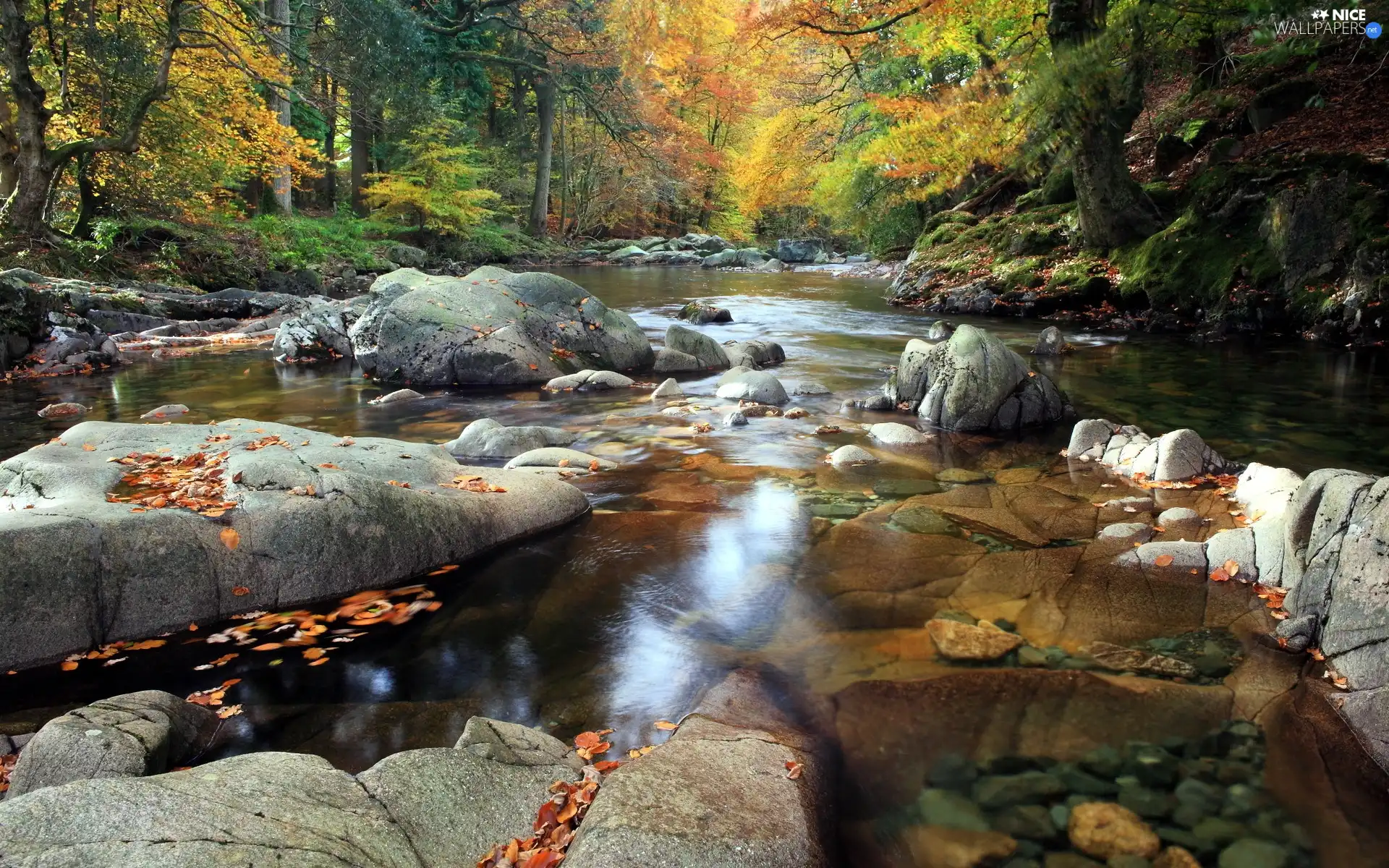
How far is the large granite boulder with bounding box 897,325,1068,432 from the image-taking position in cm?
786

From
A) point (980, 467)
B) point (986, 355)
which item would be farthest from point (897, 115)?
point (980, 467)

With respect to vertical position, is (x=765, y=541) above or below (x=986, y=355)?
below

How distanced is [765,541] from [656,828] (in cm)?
298

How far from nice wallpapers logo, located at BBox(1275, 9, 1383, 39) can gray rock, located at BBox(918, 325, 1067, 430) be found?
28.2 feet

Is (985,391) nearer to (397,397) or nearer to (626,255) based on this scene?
(397,397)

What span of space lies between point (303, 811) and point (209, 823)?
0.83ft

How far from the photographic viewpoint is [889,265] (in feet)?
98.4

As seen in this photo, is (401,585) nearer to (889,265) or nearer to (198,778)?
(198,778)

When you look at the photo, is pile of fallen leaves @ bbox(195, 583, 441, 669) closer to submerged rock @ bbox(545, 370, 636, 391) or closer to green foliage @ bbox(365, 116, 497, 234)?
submerged rock @ bbox(545, 370, 636, 391)

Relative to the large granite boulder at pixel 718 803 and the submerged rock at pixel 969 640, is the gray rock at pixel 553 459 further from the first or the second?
the large granite boulder at pixel 718 803

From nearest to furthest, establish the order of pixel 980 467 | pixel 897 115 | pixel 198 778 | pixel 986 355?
pixel 198 778
pixel 980 467
pixel 986 355
pixel 897 115

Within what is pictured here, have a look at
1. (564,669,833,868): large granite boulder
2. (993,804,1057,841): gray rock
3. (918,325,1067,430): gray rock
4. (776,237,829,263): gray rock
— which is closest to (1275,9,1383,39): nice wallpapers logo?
(918,325,1067,430): gray rock

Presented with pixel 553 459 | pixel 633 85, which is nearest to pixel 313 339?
pixel 633 85

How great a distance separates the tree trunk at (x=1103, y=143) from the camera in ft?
39.4
